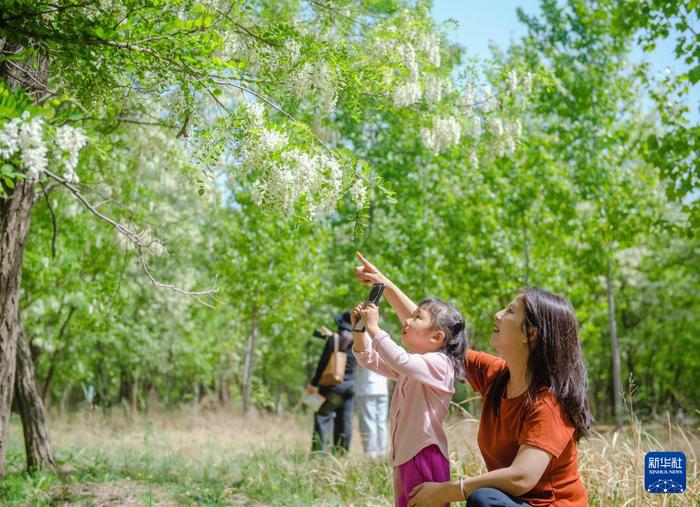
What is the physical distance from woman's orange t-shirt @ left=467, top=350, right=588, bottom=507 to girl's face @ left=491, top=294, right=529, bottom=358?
19 cm

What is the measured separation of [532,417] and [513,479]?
0.24 metres

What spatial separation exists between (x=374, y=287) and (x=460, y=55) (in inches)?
289

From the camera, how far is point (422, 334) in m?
3.31

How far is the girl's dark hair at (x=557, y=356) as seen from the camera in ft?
9.22

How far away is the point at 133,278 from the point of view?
17031 mm

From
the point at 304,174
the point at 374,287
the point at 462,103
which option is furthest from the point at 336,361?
the point at 374,287

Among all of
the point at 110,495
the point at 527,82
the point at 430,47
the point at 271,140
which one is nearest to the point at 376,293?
the point at 271,140

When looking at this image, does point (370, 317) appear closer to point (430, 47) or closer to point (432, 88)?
point (432, 88)

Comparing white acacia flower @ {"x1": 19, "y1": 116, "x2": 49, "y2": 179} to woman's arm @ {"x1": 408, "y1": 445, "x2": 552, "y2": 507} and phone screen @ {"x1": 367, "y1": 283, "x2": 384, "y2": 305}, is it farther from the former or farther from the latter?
woman's arm @ {"x1": 408, "y1": 445, "x2": 552, "y2": 507}

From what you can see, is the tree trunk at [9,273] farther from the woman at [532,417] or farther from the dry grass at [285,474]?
the woman at [532,417]

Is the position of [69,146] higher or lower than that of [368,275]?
higher

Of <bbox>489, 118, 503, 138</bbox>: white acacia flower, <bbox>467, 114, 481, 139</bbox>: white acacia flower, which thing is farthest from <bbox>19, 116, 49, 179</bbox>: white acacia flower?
<bbox>489, 118, 503, 138</bbox>: white acacia flower

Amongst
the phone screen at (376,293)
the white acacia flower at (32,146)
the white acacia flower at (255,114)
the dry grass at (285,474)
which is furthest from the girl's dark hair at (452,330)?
the white acacia flower at (32,146)

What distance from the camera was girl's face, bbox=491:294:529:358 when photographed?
2.93 metres
